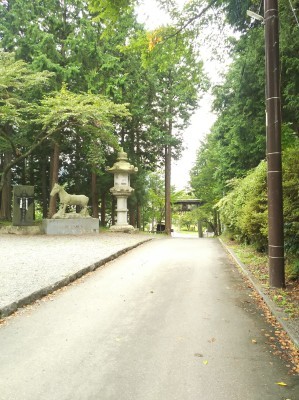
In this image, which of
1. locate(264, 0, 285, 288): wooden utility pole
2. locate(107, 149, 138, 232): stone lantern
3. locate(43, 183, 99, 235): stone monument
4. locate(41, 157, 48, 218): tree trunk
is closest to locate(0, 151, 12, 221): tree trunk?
locate(41, 157, 48, 218): tree trunk

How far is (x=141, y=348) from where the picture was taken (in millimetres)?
3711

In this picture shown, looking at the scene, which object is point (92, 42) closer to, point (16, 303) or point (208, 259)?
point (208, 259)

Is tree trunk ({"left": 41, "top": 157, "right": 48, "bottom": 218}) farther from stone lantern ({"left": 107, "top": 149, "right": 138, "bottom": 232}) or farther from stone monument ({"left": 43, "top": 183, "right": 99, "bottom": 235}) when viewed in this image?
stone monument ({"left": 43, "top": 183, "right": 99, "bottom": 235})

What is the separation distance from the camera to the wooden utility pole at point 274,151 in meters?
6.29

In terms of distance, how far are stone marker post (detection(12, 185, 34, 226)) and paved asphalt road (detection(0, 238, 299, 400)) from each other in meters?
12.5

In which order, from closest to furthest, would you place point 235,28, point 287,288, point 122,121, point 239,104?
point 287,288
point 235,28
point 239,104
point 122,121

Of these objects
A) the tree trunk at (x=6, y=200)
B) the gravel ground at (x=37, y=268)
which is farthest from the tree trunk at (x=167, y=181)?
the gravel ground at (x=37, y=268)

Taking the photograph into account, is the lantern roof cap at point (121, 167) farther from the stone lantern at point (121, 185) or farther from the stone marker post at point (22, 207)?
the stone marker post at point (22, 207)

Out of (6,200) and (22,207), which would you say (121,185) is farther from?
(6,200)

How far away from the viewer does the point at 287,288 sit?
6.20 meters

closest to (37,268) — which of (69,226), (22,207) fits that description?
(69,226)

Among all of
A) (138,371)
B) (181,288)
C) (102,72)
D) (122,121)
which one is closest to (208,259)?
(181,288)

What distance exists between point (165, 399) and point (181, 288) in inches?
152

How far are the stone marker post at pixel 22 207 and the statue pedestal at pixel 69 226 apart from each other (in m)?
1.13
